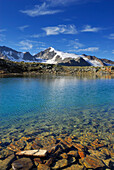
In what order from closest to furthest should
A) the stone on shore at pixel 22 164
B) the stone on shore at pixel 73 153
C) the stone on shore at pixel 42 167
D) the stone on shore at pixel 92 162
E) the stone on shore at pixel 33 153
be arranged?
the stone on shore at pixel 22 164
the stone on shore at pixel 42 167
the stone on shore at pixel 92 162
the stone on shore at pixel 33 153
the stone on shore at pixel 73 153

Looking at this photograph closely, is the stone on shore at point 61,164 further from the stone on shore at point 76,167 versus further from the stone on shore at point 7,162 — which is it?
the stone on shore at point 7,162

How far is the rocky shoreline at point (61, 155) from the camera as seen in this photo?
26.3 ft

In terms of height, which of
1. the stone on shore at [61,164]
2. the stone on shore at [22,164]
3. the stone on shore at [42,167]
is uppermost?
the stone on shore at [22,164]

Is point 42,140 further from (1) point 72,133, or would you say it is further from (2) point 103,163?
(2) point 103,163

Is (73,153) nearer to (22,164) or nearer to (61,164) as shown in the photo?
(61,164)

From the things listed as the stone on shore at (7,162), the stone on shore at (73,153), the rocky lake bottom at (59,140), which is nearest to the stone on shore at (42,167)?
the rocky lake bottom at (59,140)

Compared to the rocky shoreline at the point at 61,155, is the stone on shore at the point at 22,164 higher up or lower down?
higher up

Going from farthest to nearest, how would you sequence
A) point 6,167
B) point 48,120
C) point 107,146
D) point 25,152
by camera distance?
point 48,120 < point 107,146 < point 25,152 < point 6,167

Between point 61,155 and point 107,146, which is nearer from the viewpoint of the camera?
point 61,155

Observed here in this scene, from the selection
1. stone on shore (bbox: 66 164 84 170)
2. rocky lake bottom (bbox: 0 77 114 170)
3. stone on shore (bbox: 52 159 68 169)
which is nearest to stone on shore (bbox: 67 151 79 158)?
rocky lake bottom (bbox: 0 77 114 170)

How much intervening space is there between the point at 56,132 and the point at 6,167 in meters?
5.55

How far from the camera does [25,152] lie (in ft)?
29.5

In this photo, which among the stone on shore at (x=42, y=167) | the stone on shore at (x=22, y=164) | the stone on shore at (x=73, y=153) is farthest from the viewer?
the stone on shore at (x=73, y=153)

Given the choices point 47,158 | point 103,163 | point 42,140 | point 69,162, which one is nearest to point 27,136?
point 42,140
